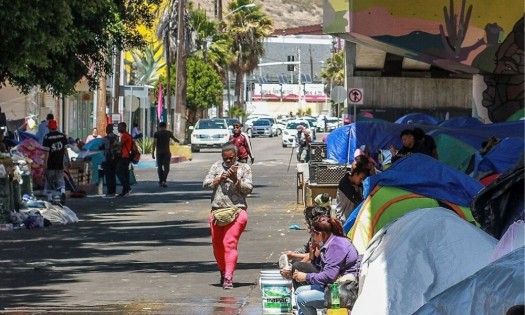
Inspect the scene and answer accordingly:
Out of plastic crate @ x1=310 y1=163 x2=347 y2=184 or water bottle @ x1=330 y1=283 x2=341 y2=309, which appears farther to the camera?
plastic crate @ x1=310 y1=163 x2=347 y2=184

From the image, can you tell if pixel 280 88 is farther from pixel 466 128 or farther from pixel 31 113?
pixel 466 128

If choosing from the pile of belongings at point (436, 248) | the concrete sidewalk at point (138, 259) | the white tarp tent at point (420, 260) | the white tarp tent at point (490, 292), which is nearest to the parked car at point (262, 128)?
the concrete sidewalk at point (138, 259)

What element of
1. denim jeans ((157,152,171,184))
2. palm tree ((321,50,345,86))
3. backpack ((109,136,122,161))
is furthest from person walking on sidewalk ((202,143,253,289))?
palm tree ((321,50,345,86))

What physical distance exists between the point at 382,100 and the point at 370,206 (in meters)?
28.2

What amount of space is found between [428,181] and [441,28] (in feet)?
35.2

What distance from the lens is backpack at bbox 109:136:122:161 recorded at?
101 ft

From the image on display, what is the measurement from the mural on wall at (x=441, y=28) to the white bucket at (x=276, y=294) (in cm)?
1101

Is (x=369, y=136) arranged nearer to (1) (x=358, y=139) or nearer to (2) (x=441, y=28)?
(1) (x=358, y=139)

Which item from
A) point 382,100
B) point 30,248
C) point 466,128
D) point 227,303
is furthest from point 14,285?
point 382,100

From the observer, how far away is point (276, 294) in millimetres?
12148

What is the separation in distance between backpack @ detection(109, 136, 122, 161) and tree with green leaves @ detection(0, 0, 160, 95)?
1.43m

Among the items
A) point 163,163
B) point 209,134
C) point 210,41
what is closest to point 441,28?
point 163,163

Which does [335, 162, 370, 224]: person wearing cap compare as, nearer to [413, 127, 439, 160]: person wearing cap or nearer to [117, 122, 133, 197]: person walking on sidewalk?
[413, 127, 439, 160]: person wearing cap

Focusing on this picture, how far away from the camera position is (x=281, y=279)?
1217 centimetres
